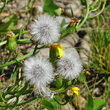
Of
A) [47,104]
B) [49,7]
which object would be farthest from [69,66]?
[49,7]

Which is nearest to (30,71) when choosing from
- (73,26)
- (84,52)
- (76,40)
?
(73,26)

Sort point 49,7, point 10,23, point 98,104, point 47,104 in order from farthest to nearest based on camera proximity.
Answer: point 10,23 → point 49,7 → point 98,104 → point 47,104

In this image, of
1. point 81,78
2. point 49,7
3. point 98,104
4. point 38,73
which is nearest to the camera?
point 38,73

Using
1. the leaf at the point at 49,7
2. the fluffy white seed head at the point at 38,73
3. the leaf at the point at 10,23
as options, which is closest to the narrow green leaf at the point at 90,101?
the fluffy white seed head at the point at 38,73

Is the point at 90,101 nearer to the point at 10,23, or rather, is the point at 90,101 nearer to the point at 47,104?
the point at 47,104

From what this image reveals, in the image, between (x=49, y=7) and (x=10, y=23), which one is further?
(x=10, y=23)

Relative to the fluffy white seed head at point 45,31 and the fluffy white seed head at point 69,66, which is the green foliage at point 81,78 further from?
the fluffy white seed head at point 45,31

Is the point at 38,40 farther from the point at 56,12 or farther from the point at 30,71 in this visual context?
the point at 56,12
